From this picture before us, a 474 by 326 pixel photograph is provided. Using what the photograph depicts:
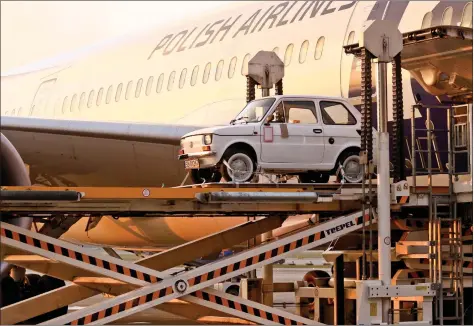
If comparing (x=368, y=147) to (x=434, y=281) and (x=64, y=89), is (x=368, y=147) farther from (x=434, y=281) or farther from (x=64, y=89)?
(x=64, y=89)

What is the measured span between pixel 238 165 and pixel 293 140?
0.67 metres

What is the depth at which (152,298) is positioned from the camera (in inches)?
370

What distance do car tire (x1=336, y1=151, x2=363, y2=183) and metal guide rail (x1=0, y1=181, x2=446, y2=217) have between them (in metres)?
0.67

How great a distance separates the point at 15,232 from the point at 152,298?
1.37 m

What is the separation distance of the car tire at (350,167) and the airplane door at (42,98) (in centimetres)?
1573

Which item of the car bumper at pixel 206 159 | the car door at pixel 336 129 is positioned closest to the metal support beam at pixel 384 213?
the car door at pixel 336 129

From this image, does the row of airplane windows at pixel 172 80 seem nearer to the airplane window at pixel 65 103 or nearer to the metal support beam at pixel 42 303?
the airplane window at pixel 65 103

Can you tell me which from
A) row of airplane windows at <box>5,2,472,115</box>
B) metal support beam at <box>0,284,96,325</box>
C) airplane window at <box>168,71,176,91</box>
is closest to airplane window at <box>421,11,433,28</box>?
row of airplane windows at <box>5,2,472,115</box>

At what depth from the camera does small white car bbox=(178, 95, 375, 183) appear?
35.0 ft

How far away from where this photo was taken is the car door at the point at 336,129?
36.1ft

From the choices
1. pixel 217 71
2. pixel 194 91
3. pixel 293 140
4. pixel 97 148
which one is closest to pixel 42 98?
pixel 194 91

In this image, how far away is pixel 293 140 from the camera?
35.6 feet

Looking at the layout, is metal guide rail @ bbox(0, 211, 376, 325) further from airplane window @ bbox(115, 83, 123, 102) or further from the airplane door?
the airplane door

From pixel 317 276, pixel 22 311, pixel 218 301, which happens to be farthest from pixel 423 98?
pixel 22 311
